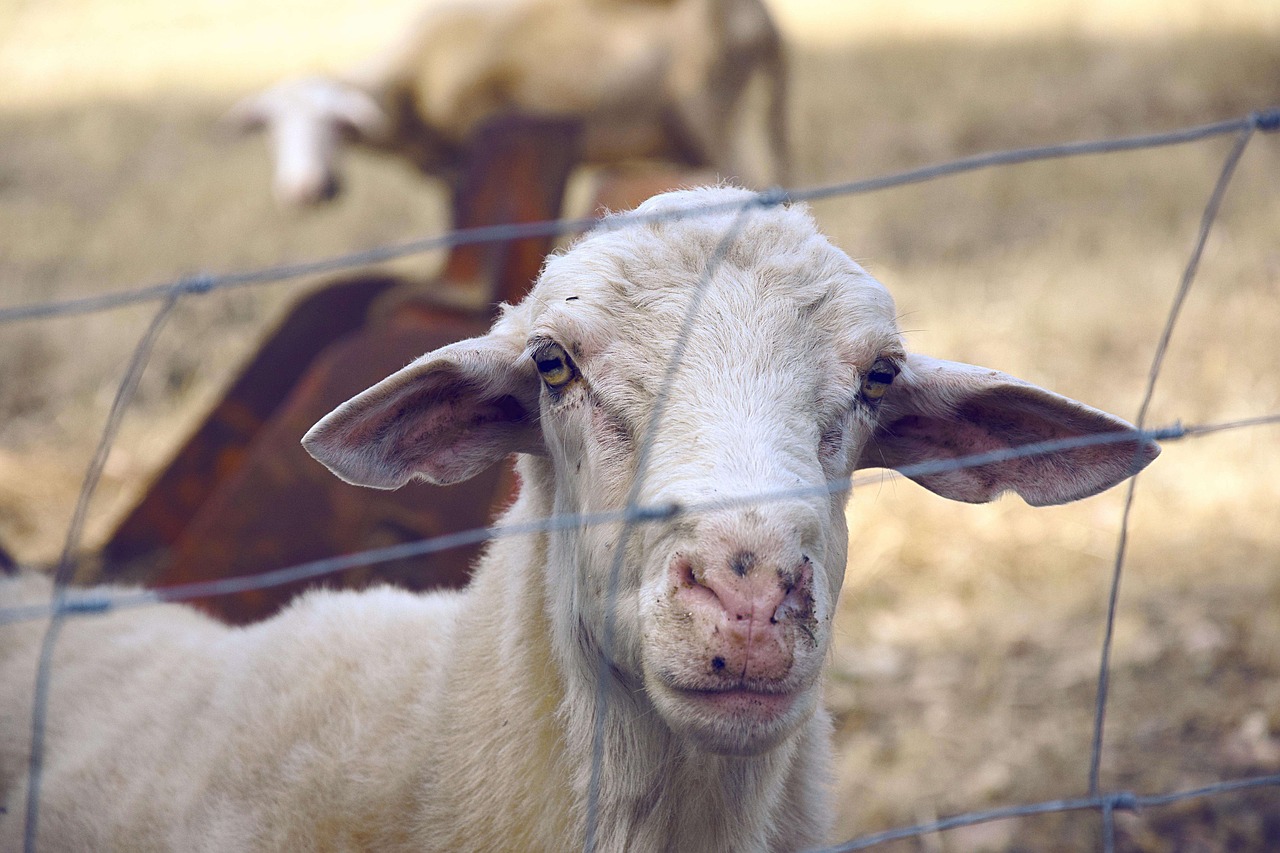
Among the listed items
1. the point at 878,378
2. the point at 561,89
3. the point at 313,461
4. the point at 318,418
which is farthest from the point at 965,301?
the point at 878,378

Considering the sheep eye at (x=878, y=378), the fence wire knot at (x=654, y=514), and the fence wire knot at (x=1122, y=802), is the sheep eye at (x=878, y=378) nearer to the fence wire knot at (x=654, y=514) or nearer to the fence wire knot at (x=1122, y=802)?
the fence wire knot at (x=654, y=514)

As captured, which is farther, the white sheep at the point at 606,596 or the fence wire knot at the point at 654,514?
the white sheep at the point at 606,596

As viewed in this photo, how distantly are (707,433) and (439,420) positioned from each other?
69cm

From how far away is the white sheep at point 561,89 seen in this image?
10.6m

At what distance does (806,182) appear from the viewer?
10438 mm

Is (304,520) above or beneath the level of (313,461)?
beneath

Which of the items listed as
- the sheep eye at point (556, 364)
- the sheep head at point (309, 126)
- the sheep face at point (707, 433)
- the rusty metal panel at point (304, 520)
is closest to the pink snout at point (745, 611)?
the sheep face at point (707, 433)

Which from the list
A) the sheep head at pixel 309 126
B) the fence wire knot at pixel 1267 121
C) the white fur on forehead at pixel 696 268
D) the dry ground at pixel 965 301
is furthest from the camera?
the sheep head at pixel 309 126

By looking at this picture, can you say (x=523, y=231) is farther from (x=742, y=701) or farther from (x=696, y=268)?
(x=742, y=701)

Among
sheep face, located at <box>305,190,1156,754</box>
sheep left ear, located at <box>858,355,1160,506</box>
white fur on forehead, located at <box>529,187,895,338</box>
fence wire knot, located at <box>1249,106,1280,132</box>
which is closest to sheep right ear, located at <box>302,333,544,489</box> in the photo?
sheep face, located at <box>305,190,1156,754</box>

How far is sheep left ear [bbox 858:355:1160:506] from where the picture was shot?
236 cm

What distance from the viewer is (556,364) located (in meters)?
2.25

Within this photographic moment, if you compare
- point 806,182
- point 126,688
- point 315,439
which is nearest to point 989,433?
point 315,439

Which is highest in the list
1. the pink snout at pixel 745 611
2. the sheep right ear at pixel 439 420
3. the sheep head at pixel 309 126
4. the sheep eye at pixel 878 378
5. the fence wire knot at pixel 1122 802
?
the sheep head at pixel 309 126
